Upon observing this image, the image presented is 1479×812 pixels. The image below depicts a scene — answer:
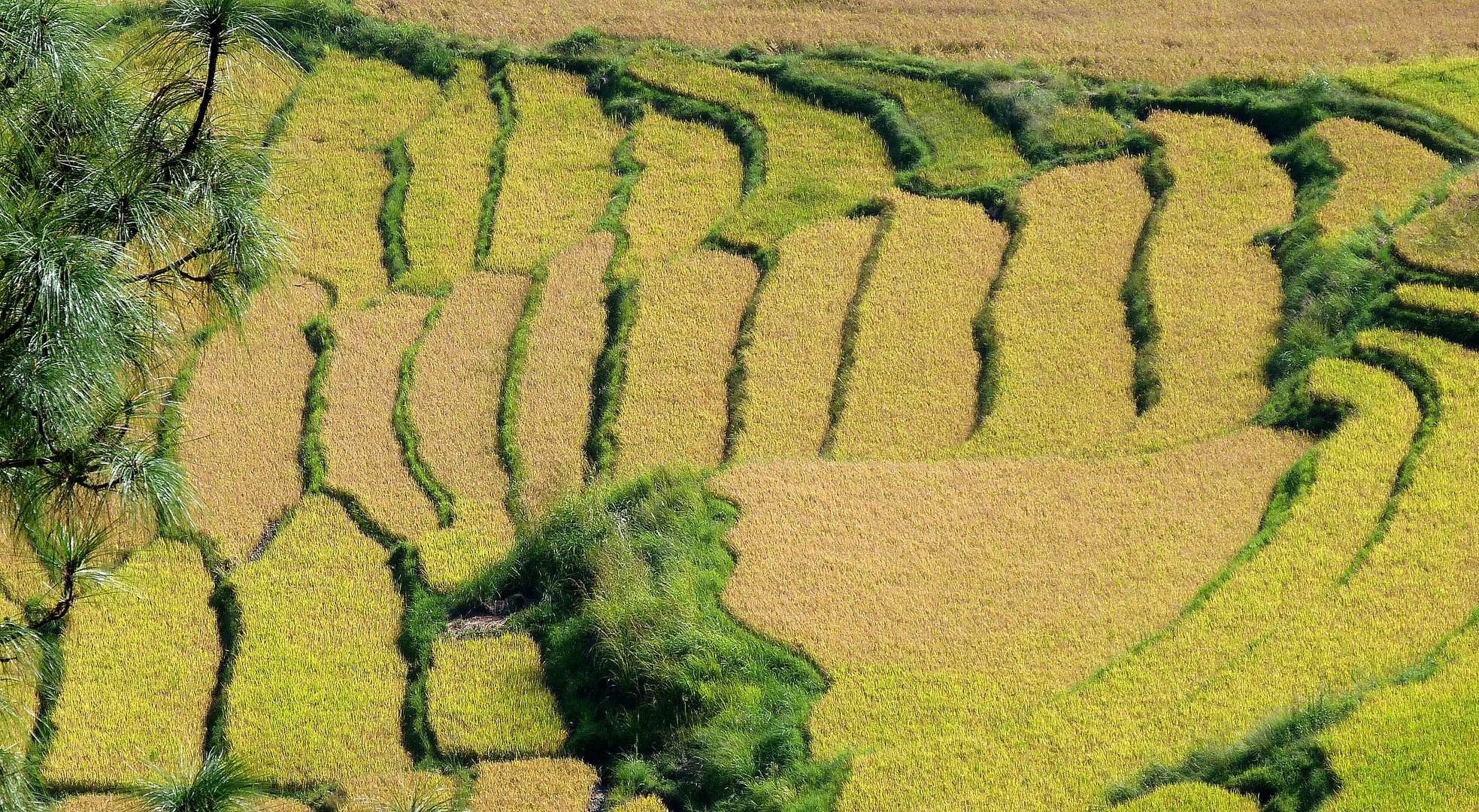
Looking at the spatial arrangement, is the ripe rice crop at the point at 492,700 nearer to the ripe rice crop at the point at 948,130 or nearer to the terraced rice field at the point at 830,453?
the terraced rice field at the point at 830,453

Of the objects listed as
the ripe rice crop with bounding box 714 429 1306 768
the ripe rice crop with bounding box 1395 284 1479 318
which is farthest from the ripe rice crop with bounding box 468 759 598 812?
the ripe rice crop with bounding box 1395 284 1479 318

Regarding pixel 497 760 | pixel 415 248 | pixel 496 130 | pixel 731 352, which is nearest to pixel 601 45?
pixel 496 130

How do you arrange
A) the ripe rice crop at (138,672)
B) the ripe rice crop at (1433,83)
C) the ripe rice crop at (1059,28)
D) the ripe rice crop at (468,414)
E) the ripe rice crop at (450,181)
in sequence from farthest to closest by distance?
the ripe rice crop at (1059,28) → the ripe rice crop at (1433,83) → the ripe rice crop at (450,181) → the ripe rice crop at (468,414) → the ripe rice crop at (138,672)

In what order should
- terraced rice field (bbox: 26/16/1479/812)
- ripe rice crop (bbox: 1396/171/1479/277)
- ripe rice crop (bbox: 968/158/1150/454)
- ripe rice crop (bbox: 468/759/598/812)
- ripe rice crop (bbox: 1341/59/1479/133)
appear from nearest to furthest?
1. terraced rice field (bbox: 26/16/1479/812)
2. ripe rice crop (bbox: 468/759/598/812)
3. ripe rice crop (bbox: 968/158/1150/454)
4. ripe rice crop (bbox: 1396/171/1479/277)
5. ripe rice crop (bbox: 1341/59/1479/133)

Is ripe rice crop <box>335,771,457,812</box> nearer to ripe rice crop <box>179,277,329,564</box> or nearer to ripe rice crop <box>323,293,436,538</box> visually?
ripe rice crop <box>323,293,436,538</box>

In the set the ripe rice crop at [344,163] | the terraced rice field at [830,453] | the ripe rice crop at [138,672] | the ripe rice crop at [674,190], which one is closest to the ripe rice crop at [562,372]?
the terraced rice field at [830,453]

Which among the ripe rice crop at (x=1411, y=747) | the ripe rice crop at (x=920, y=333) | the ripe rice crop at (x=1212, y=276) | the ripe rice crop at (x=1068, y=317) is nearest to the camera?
the ripe rice crop at (x=1411, y=747)

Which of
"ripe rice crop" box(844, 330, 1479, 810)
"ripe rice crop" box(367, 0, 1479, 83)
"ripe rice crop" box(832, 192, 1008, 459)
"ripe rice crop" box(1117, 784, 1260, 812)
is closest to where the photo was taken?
"ripe rice crop" box(1117, 784, 1260, 812)

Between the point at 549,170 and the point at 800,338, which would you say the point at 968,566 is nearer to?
the point at 800,338
